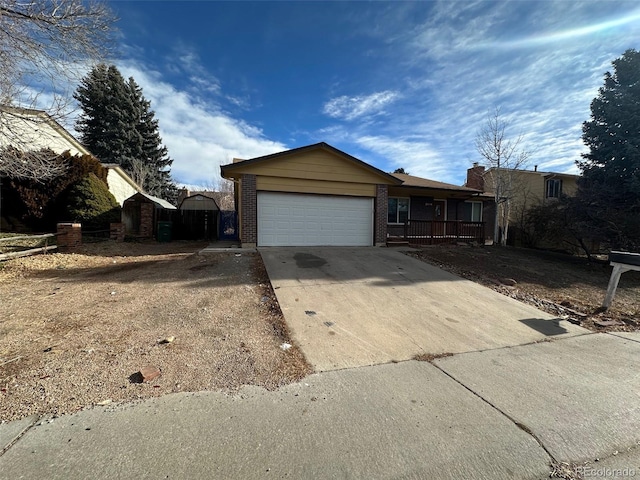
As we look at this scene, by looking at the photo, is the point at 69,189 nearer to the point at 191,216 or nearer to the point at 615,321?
the point at 191,216

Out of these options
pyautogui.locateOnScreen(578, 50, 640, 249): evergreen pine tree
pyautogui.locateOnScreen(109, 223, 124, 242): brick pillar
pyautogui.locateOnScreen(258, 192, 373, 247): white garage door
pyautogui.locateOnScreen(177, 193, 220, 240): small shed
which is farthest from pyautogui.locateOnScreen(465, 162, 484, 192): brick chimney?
pyautogui.locateOnScreen(109, 223, 124, 242): brick pillar

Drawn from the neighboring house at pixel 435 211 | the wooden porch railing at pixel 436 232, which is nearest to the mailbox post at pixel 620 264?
the neighboring house at pixel 435 211

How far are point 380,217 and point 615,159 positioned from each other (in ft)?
33.3

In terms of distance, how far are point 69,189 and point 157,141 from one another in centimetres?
2196

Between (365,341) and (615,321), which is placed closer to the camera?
(365,341)

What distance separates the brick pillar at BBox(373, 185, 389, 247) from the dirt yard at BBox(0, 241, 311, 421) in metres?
6.38

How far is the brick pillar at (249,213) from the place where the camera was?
10258mm

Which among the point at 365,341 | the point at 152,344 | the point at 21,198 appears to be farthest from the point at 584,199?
the point at 21,198

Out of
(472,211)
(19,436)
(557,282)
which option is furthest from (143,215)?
(472,211)

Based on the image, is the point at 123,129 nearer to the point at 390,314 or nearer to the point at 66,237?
the point at 66,237

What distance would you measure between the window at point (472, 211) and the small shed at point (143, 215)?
55.3 ft

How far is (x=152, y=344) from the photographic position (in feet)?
11.7

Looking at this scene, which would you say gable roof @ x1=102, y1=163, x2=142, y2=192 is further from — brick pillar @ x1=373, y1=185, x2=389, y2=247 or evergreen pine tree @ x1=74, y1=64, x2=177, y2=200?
brick pillar @ x1=373, y1=185, x2=389, y2=247

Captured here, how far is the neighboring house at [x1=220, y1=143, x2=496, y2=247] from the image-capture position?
10.4 meters
